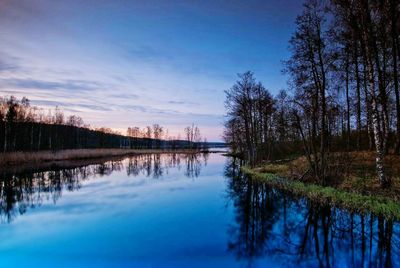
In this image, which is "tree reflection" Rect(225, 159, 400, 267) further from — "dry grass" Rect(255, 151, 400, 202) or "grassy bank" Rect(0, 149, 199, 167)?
"grassy bank" Rect(0, 149, 199, 167)

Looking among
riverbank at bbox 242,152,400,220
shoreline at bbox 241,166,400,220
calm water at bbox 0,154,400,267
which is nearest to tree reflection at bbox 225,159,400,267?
calm water at bbox 0,154,400,267

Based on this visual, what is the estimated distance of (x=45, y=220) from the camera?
44.1ft

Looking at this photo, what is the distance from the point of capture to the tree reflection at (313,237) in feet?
27.0

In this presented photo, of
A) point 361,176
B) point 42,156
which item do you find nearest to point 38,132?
point 42,156

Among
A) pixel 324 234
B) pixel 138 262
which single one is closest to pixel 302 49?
pixel 324 234

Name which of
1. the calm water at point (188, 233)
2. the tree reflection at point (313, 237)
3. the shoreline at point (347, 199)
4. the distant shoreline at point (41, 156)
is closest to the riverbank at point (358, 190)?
the shoreline at point (347, 199)

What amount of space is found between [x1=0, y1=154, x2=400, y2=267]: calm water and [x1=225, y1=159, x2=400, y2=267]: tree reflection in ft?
0.08

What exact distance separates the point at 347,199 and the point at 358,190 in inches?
46.1

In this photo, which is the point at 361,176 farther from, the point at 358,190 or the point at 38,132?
the point at 38,132

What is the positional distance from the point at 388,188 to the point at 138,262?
1144cm

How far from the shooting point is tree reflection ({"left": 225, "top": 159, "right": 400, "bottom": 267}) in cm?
822

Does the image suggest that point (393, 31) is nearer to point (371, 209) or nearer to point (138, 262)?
point (371, 209)

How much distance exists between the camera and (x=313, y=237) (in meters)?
10.2

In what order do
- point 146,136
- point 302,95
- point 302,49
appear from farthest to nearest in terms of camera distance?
point 146,136
point 302,95
point 302,49
